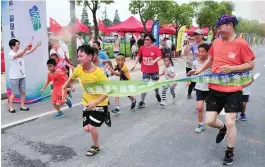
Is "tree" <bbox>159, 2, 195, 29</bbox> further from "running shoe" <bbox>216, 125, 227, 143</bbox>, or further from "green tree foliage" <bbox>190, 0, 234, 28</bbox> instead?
"running shoe" <bbox>216, 125, 227, 143</bbox>

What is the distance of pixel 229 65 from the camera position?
3.83 m

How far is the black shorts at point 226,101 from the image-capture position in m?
3.83

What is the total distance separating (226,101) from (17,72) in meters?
4.85

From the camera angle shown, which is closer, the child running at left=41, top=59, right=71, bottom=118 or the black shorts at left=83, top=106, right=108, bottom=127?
the black shorts at left=83, top=106, right=108, bottom=127

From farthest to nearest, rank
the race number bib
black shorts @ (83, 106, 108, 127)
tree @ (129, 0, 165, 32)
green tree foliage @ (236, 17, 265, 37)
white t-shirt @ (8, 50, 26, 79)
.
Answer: tree @ (129, 0, 165, 32)
the race number bib
white t-shirt @ (8, 50, 26, 79)
green tree foliage @ (236, 17, 265, 37)
black shorts @ (83, 106, 108, 127)

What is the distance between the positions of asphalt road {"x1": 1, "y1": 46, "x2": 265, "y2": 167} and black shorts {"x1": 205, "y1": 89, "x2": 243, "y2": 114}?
68 cm

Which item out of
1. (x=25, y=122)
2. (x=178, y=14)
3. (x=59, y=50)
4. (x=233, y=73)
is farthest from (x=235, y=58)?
(x=178, y=14)

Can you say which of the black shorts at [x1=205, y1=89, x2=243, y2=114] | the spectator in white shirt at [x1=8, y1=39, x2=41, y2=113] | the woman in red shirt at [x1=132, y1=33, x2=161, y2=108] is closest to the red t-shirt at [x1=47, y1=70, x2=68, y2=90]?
the spectator in white shirt at [x1=8, y1=39, x2=41, y2=113]

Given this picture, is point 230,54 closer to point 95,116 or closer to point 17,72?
point 95,116

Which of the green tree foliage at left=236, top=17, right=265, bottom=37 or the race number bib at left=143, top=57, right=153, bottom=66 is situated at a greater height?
the green tree foliage at left=236, top=17, right=265, bottom=37

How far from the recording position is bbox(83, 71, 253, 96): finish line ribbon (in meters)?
3.91

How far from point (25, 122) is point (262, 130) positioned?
169 inches

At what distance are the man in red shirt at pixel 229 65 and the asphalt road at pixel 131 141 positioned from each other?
0.49 meters

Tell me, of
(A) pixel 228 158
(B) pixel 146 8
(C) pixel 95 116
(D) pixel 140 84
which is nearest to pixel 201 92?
(D) pixel 140 84
